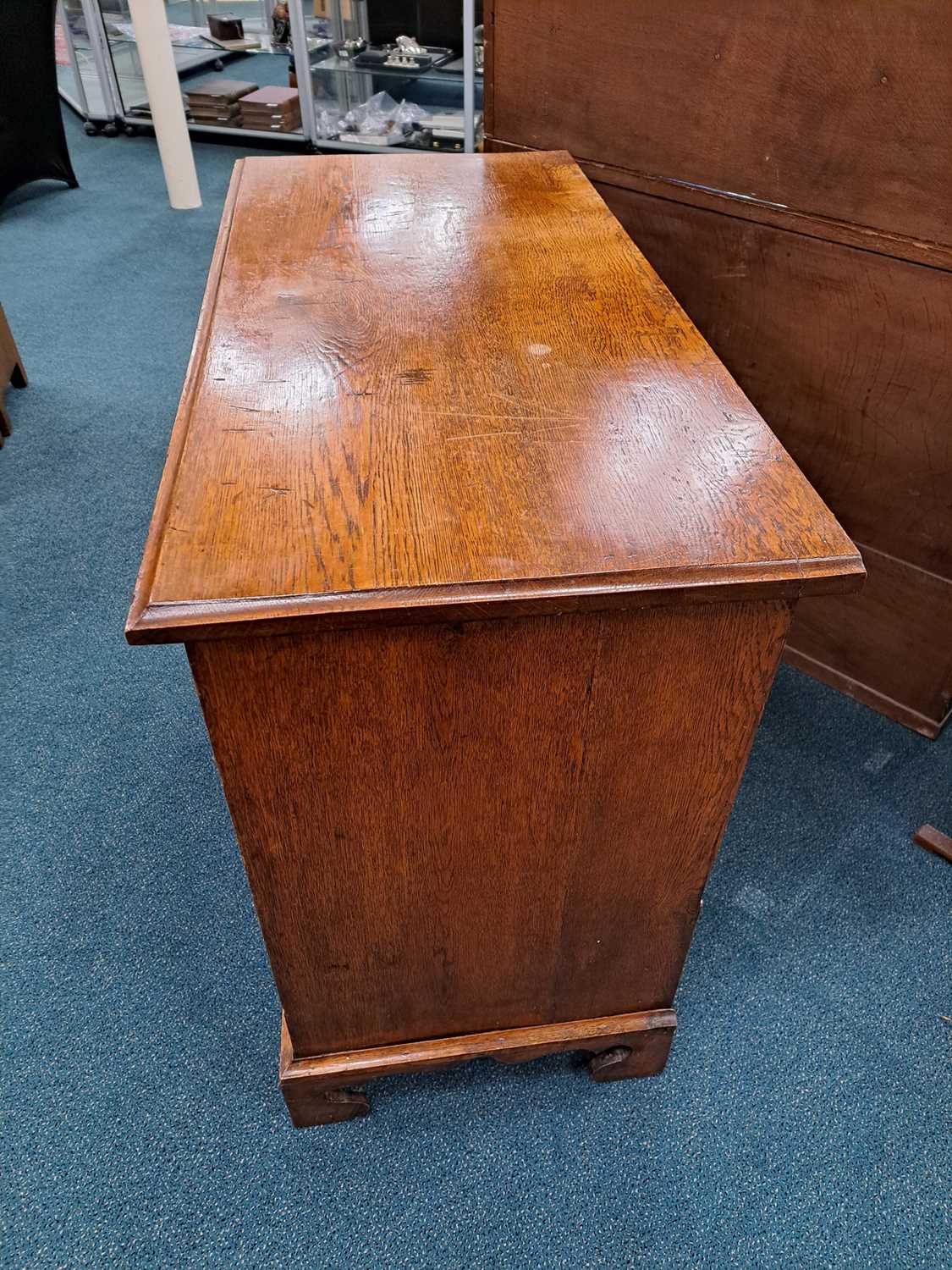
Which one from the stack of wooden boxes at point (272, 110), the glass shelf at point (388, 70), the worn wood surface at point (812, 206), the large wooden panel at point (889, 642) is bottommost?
the large wooden panel at point (889, 642)

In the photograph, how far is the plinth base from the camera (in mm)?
998

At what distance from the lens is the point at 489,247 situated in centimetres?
114

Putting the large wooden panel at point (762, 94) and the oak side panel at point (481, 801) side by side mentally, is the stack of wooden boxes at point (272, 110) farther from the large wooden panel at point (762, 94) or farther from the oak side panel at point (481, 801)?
the oak side panel at point (481, 801)

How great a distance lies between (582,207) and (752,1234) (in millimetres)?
1307

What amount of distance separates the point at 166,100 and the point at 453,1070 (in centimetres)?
332

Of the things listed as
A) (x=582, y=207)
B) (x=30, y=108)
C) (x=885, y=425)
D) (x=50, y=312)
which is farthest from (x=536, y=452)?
(x=30, y=108)

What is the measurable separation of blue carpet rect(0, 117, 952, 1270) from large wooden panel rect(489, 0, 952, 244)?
2.77 feet

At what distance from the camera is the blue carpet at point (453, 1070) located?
96 centimetres

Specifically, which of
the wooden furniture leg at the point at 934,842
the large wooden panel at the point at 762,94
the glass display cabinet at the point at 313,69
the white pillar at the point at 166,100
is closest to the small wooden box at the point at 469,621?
the large wooden panel at the point at 762,94

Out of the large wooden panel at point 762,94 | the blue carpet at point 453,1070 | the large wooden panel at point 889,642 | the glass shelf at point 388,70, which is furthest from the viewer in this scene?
the glass shelf at point 388,70

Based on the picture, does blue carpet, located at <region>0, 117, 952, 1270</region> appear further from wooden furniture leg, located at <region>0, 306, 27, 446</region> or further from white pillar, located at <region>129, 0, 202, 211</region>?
white pillar, located at <region>129, 0, 202, 211</region>

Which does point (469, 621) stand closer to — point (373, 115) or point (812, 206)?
point (812, 206)

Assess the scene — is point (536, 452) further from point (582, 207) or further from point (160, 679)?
point (160, 679)

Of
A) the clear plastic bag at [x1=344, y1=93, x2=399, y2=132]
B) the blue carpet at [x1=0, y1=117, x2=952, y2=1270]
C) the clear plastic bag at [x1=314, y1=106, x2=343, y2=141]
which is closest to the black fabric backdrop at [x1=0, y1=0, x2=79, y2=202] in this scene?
the clear plastic bag at [x1=314, y1=106, x2=343, y2=141]
